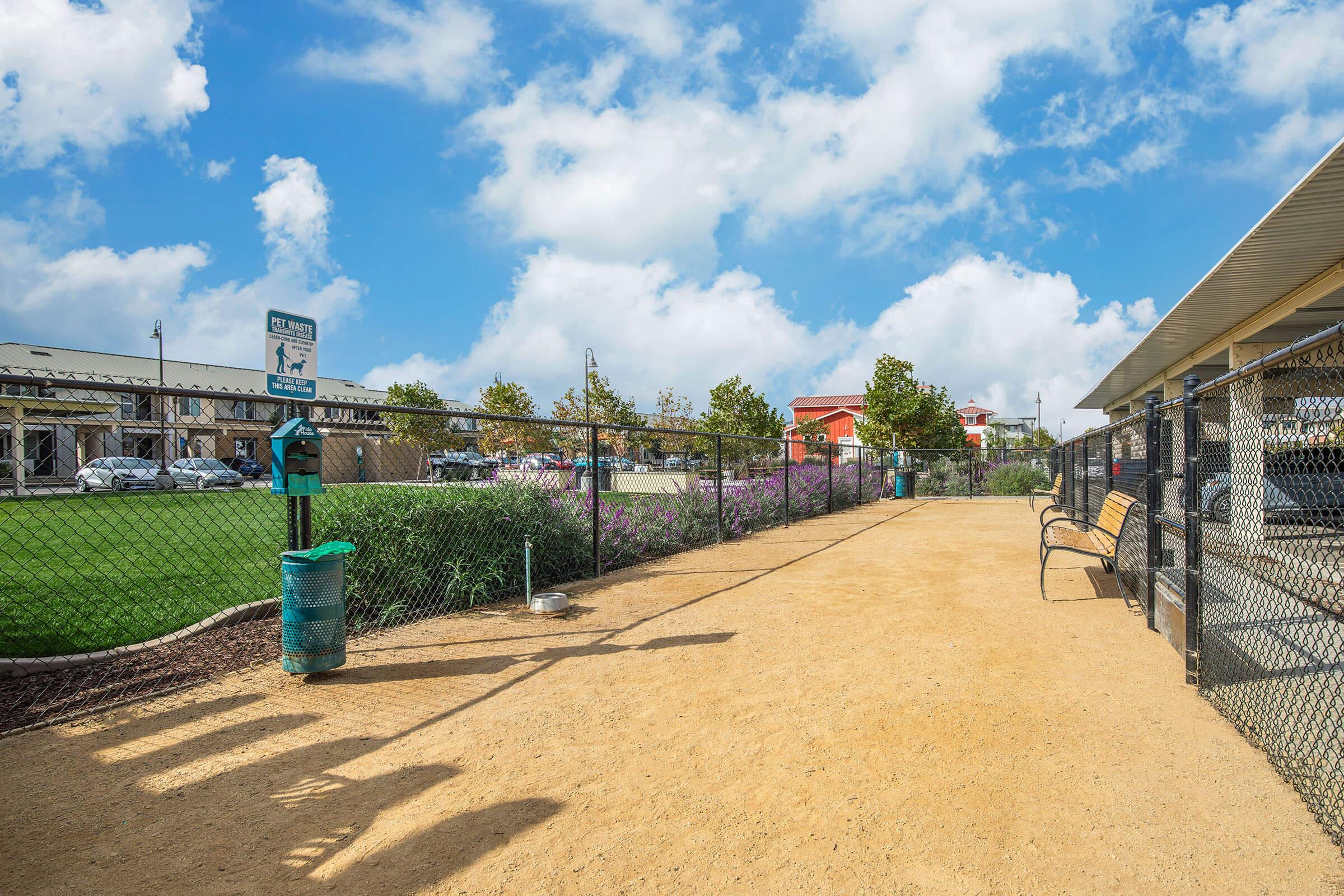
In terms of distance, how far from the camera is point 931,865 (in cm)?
251

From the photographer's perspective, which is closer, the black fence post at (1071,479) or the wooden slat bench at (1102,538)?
the wooden slat bench at (1102,538)

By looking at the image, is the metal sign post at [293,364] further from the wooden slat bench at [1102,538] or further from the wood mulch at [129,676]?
the wooden slat bench at [1102,538]

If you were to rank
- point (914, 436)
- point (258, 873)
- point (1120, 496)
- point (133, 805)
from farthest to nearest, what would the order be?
point (914, 436), point (1120, 496), point (133, 805), point (258, 873)

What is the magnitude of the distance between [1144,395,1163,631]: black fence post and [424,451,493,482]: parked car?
605 cm

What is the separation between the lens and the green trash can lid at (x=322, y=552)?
4438mm

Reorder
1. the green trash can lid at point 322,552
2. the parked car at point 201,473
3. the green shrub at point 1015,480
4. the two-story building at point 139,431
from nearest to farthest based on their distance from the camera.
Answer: the two-story building at point 139,431 < the green trash can lid at point 322,552 < the parked car at point 201,473 < the green shrub at point 1015,480

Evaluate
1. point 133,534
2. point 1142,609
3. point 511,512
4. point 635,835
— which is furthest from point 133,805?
point 133,534

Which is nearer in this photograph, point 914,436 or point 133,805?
point 133,805

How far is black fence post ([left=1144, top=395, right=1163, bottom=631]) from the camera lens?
5.53 meters

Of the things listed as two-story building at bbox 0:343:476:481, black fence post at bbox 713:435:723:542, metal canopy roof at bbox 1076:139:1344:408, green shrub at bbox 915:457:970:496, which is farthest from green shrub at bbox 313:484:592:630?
green shrub at bbox 915:457:970:496

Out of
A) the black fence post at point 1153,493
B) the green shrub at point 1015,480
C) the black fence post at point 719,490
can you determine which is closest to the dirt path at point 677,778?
the black fence post at point 1153,493

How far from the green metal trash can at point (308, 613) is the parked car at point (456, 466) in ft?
7.69

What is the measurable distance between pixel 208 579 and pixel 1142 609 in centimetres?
947

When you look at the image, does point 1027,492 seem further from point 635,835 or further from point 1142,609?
point 635,835
